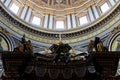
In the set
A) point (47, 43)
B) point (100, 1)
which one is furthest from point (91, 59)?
point (100, 1)

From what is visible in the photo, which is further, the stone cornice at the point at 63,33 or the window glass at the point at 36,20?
the window glass at the point at 36,20

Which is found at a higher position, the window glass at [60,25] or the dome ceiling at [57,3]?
the dome ceiling at [57,3]

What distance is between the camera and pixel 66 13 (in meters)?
24.2

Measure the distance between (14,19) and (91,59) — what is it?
42.9 ft

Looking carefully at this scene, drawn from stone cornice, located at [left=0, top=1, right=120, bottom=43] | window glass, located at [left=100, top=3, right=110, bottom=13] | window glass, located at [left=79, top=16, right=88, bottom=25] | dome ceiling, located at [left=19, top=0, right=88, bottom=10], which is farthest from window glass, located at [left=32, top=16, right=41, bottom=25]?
window glass, located at [left=100, top=3, right=110, bottom=13]

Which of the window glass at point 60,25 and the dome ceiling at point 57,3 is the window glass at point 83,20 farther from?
the dome ceiling at point 57,3

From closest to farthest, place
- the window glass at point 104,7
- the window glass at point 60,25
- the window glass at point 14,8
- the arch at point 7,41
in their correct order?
the arch at point 7,41, the window glass at point 104,7, the window glass at point 14,8, the window glass at point 60,25

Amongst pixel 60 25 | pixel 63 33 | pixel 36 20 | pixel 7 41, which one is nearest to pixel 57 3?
pixel 60 25

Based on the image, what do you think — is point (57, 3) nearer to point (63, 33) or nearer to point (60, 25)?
point (60, 25)

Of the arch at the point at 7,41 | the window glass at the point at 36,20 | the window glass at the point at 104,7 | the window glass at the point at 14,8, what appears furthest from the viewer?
the window glass at the point at 36,20

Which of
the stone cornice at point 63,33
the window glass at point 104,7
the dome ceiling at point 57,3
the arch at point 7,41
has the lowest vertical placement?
the arch at point 7,41

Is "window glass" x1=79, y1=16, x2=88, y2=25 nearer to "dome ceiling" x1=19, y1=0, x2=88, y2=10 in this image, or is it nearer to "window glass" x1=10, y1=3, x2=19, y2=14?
"dome ceiling" x1=19, y1=0, x2=88, y2=10

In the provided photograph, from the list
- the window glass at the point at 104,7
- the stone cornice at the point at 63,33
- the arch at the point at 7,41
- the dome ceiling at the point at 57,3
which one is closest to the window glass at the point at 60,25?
the stone cornice at the point at 63,33

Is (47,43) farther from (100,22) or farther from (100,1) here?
(100,1)
